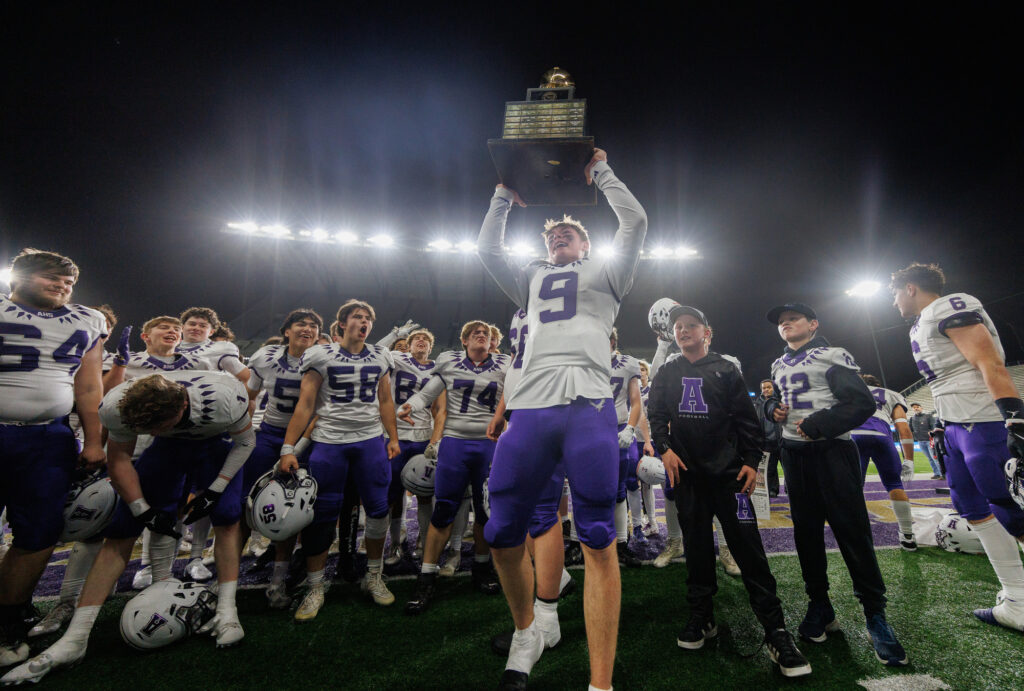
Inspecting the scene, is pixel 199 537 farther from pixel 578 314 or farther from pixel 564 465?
pixel 578 314

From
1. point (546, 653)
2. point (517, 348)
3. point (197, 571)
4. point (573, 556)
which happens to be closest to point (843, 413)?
point (517, 348)

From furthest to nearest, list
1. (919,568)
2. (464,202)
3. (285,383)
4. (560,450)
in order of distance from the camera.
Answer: (464,202)
(285,383)
(919,568)
(560,450)

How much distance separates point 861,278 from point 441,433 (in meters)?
27.0

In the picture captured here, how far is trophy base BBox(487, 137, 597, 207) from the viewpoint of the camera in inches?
129

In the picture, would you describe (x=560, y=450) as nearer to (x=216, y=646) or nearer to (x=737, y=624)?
(x=737, y=624)

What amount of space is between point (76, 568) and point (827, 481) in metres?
5.40

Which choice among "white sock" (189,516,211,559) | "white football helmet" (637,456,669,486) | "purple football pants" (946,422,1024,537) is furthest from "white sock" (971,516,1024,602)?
"white sock" (189,516,211,559)

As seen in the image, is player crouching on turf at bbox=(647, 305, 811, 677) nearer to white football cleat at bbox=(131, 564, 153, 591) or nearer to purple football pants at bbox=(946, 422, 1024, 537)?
purple football pants at bbox=(946, 422, 1024, 537)

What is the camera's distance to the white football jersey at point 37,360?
251cm

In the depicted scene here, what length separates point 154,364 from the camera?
13.3 feet

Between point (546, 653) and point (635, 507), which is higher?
point (546, 653)

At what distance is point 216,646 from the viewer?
2.64 meters

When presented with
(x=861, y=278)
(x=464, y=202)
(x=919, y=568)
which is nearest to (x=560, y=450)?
(x=919, y=568)

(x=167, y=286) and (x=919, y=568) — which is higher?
(x=167, y=286)
